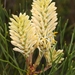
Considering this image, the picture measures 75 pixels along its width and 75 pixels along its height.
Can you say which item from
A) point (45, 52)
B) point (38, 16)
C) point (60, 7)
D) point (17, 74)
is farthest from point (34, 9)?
point (60, 7)

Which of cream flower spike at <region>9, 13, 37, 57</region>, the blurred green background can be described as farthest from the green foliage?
the blurred green background

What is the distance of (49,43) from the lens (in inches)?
29.9

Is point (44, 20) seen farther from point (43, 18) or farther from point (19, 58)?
point (19, 58)

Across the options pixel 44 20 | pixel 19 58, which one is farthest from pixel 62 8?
pixel 44 20

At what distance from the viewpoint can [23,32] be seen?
71 cm

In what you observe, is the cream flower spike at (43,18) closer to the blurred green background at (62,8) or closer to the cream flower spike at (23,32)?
the cream flower spike at (23,32)

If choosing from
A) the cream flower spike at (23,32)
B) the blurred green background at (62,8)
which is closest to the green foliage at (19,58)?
the cream flower spike at (23,32)

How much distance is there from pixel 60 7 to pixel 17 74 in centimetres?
105

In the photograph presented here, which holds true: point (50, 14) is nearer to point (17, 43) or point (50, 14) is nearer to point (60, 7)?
point (17, 43)

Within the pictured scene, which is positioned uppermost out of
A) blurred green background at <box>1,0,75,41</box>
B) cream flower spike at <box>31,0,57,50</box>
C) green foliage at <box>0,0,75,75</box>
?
blurred green background at <box>1,0,75,41</box>

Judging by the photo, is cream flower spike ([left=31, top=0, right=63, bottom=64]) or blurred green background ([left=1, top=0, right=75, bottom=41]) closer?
cream flower spike ([left=31, top=0, right=63, bottom=64])

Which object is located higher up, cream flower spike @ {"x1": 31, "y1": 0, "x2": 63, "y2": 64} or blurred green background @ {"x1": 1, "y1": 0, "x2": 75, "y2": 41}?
blurred green background @ {"x1": 1, "y1": 0, "x2": 75, "y2": 41}

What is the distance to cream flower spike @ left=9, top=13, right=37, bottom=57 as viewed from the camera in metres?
0.70

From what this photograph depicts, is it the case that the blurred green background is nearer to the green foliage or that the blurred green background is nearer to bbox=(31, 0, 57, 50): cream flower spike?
the green foliage
